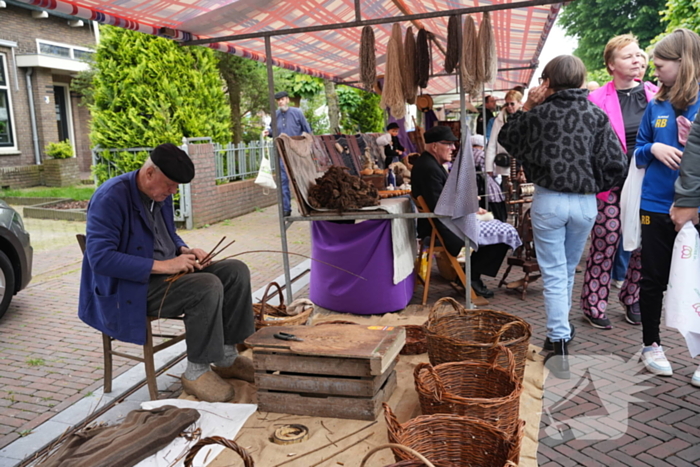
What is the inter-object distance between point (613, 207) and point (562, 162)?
127cm

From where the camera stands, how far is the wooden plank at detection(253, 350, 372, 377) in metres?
3.15

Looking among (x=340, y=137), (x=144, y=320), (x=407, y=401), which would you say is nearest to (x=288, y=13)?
(x=340, y=137)

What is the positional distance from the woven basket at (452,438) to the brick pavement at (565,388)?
0.53 meters

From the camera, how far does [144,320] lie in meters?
3.40

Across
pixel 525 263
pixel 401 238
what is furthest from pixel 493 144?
pixel 401 238

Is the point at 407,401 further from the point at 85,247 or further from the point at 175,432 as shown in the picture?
the point at 85,247

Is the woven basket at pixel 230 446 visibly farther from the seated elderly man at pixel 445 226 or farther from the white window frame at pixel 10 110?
the white window frame at pixel 10 110

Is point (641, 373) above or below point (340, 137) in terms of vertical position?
below

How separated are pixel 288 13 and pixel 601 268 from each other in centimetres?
356

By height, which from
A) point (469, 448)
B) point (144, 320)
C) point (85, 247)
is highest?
point (85, 247)

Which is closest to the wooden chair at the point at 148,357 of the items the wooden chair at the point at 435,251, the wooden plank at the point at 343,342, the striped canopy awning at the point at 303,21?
the wooden plank at the point at 343,342

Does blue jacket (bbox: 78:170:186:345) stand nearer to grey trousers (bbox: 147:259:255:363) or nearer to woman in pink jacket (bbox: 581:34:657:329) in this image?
grey trousers (bbox: 147:259:255:363)

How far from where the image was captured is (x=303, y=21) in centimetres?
582

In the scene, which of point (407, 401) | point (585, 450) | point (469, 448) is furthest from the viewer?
point (407, 401)
